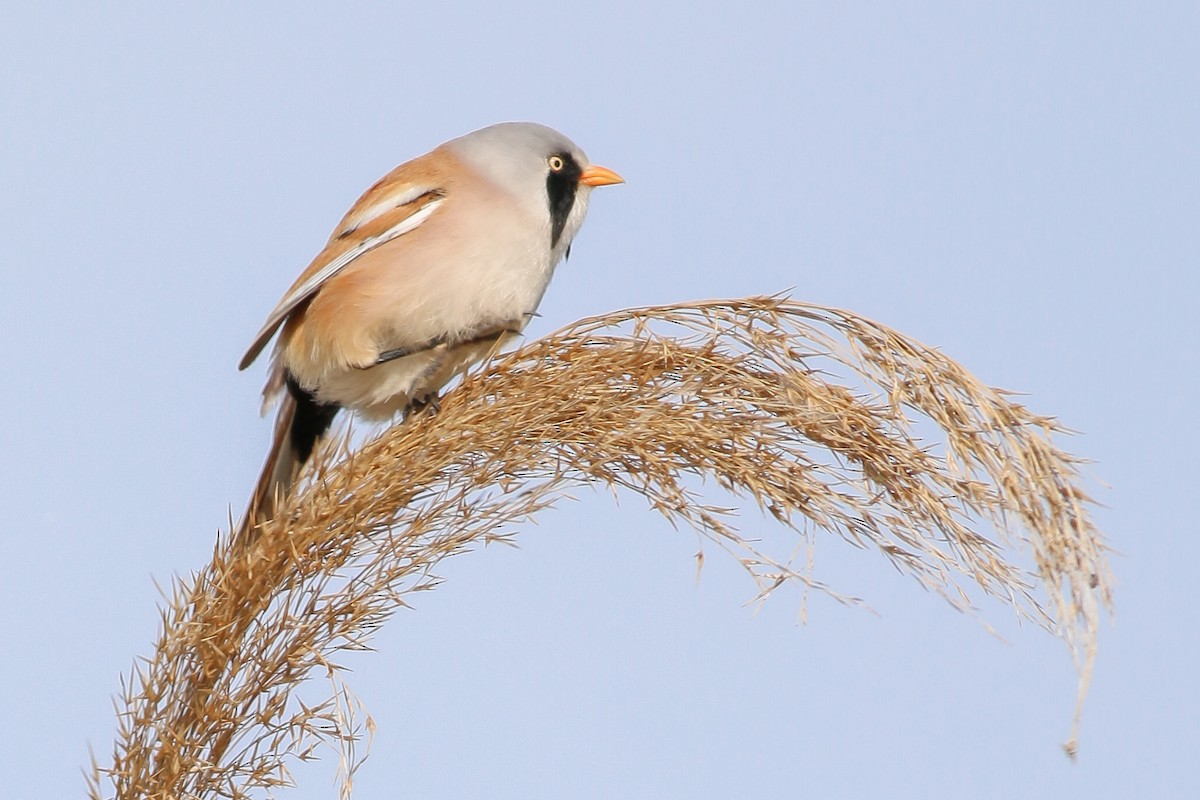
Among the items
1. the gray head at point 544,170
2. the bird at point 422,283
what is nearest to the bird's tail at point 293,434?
the bird at point 422,283

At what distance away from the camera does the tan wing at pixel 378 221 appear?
12.3 feet

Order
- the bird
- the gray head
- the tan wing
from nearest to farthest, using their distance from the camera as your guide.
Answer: the bird → the gray head → the tan wing

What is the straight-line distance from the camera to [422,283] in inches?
140

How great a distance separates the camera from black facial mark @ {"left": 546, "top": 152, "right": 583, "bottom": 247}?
3688mm

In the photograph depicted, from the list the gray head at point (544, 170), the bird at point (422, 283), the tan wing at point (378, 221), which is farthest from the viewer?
the tan wing at point (378, 221)

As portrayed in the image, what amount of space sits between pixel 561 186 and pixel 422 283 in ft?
1.57

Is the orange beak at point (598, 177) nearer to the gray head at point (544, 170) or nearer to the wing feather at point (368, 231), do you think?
the gray head at point (544, 170)

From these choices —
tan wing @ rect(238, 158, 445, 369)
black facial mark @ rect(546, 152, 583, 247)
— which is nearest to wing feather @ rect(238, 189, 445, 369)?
tan wing @ rect(238, 158, 445, 369)

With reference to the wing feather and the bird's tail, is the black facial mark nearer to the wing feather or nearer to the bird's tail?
the wing feather

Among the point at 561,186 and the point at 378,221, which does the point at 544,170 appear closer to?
A: the point at 561,186

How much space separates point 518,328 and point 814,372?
1.28 metres

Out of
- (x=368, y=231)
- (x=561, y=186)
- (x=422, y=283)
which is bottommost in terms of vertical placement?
(x=422, y=283)

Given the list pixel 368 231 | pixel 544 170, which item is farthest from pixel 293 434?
pixel 544 170

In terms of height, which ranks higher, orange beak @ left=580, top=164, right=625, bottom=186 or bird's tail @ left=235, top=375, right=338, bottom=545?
orange beak @ left=580, top=164, right=625, bottom=186
